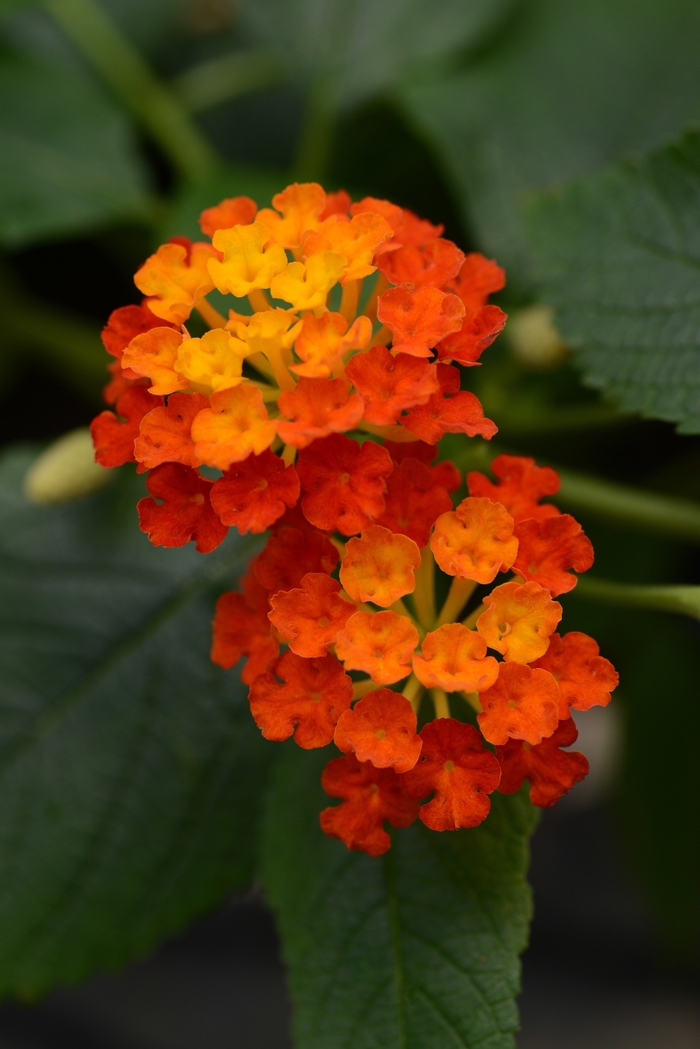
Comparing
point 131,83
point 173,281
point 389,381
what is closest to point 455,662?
point 389,381

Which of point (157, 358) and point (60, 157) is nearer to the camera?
point (157, 358)

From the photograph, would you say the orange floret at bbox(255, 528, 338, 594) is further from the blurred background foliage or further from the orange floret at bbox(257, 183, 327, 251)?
the blurred background foliage

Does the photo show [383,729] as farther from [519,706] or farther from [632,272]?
[632,272]

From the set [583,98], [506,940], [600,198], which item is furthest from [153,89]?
[506,940]

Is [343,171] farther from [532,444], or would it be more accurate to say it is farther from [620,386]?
[620,386]

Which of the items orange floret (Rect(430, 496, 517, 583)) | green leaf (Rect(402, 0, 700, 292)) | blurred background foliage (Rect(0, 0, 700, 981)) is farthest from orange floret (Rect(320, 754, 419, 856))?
green leaf (Rect(402, 0, 700, 292))

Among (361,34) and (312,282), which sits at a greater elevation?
(361,34)
